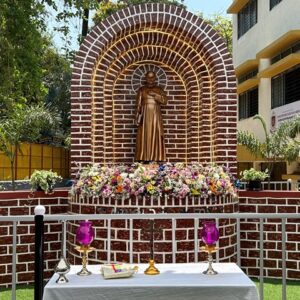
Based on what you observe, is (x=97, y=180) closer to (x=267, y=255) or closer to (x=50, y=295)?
(x=267, y=255)

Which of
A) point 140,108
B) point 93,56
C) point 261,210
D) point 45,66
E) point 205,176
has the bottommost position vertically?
point 261,210

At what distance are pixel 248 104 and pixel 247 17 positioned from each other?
4.16 metres

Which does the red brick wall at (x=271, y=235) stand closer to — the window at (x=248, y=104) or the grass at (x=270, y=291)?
the grass at (x=270, y=291)

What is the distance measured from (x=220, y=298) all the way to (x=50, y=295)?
1.13 meters

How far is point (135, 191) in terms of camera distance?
7215 mm

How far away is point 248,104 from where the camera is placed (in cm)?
2514

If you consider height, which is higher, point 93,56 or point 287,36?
point 287,36

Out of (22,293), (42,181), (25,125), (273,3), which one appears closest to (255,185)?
(42,181)

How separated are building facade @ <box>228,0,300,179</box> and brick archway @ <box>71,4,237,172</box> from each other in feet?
32.4

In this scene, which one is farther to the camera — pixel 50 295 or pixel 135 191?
pixel 135 191

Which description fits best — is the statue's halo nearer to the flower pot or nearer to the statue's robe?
the statue's robe

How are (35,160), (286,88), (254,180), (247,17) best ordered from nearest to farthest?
(254,180) → (286,88) → (35,160) → (247,17)

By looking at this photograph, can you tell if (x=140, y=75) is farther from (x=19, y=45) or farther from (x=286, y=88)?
(x=286, y=88)

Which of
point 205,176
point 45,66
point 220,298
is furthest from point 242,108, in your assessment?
point 220,298
